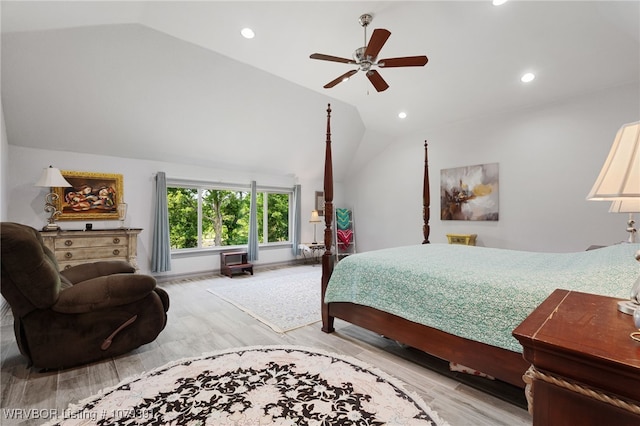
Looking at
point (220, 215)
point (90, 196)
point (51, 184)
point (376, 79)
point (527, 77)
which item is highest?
point (527, 77)

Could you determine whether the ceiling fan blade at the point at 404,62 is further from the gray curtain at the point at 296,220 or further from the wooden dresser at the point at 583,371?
the gray curtain at the point at 296,220

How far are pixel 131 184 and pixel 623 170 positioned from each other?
5.56 meters

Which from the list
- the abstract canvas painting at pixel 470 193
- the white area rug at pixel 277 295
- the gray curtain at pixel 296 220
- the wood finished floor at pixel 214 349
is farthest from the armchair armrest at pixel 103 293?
the abstract canvas painting at pixel 470 193

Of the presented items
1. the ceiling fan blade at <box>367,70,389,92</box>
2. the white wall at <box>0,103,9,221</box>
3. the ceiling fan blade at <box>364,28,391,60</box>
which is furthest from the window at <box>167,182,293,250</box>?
the ceiling fan blade at <box>364,28,391,60</box>

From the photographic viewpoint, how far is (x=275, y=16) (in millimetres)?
2967

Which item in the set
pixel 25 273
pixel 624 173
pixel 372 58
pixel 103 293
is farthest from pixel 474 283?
pixel 25 273

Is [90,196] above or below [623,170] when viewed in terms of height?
above

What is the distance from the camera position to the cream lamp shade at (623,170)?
2.59ft

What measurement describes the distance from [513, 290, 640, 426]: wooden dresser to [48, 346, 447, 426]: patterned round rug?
1103mm

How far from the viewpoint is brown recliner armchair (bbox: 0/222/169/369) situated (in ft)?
6.11

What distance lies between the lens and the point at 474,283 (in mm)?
1802

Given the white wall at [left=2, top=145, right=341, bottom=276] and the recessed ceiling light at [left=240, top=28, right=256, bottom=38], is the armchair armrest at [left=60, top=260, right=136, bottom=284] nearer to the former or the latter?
the white wall at [left=2, top=145, right=341, bottom=276]

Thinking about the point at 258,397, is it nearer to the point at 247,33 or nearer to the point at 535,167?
the point at 247,33

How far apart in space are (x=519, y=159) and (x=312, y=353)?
4.47 meters
